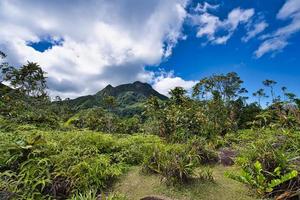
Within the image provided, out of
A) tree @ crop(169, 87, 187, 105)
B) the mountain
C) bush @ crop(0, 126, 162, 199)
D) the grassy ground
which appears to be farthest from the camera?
the mountain

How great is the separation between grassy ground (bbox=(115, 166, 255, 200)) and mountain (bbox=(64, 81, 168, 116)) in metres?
82.9

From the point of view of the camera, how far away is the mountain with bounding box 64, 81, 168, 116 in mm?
94000

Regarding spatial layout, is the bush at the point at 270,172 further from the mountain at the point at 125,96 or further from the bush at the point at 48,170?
the mountain at the point at 125,96

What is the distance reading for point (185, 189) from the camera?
16.4 feet

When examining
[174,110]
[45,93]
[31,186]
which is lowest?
[31,186]

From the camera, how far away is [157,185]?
527 cm

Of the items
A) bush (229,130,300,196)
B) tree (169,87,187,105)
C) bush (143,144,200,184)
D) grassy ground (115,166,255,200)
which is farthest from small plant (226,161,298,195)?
tree (169,87,187,105)

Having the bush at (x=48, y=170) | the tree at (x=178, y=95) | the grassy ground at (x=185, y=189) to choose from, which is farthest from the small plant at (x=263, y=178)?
the tree at (x=178, y=95)

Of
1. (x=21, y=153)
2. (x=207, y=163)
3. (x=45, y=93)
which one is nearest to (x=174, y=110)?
(x=207, y=163)

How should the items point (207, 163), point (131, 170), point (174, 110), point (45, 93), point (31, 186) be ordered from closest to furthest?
point (31, 186), point (131, 170), point (207, 163), point (174, 110), point (45, 93)

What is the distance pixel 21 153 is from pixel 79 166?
1.37 meters

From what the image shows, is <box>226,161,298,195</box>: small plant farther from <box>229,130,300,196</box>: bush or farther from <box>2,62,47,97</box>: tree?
<box>2,62,47,97</box>: tree

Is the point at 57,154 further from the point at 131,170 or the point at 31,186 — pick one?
the point at 131,170

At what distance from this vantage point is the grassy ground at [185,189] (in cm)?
479
